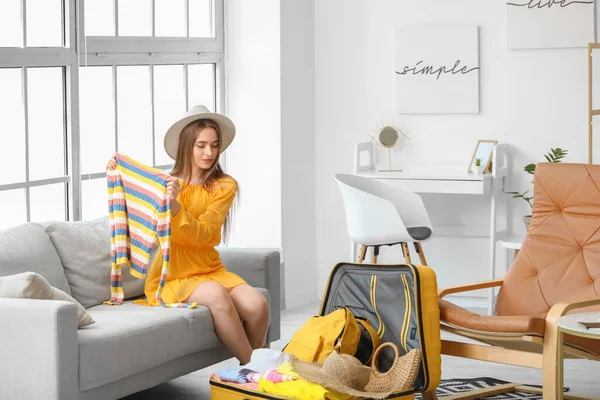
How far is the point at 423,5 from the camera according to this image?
6168mm

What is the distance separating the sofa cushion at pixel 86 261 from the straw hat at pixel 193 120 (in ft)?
1.60

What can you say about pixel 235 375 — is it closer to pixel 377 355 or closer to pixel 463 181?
pixel 377 355

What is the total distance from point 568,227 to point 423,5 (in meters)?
2.29

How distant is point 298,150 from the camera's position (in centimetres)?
623

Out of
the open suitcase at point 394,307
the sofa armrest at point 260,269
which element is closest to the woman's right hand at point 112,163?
the sofa armrest at point 260,269

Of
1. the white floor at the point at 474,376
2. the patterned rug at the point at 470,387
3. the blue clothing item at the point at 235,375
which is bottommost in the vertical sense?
the white floor at the point at 474,376

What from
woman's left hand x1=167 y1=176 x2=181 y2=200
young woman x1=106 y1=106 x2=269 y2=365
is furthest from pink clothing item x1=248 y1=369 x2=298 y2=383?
woman's left hand x1=167 y1=176 x2=181 y2=200

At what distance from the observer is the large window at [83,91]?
432 centimetres

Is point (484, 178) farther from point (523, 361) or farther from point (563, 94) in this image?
point (523, 361)

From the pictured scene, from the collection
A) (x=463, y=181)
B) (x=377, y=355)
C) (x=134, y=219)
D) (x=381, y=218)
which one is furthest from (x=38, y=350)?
(x=463, y=181)

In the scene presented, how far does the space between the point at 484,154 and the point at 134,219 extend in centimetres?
251

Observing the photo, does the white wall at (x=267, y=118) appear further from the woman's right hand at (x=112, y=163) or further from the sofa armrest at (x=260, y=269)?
the woman's right hand at (x=112, y=163)

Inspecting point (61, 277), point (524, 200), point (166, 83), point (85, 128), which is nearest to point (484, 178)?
point (524, 200)

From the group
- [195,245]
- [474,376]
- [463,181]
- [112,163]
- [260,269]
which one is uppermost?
Result: [112,163]
